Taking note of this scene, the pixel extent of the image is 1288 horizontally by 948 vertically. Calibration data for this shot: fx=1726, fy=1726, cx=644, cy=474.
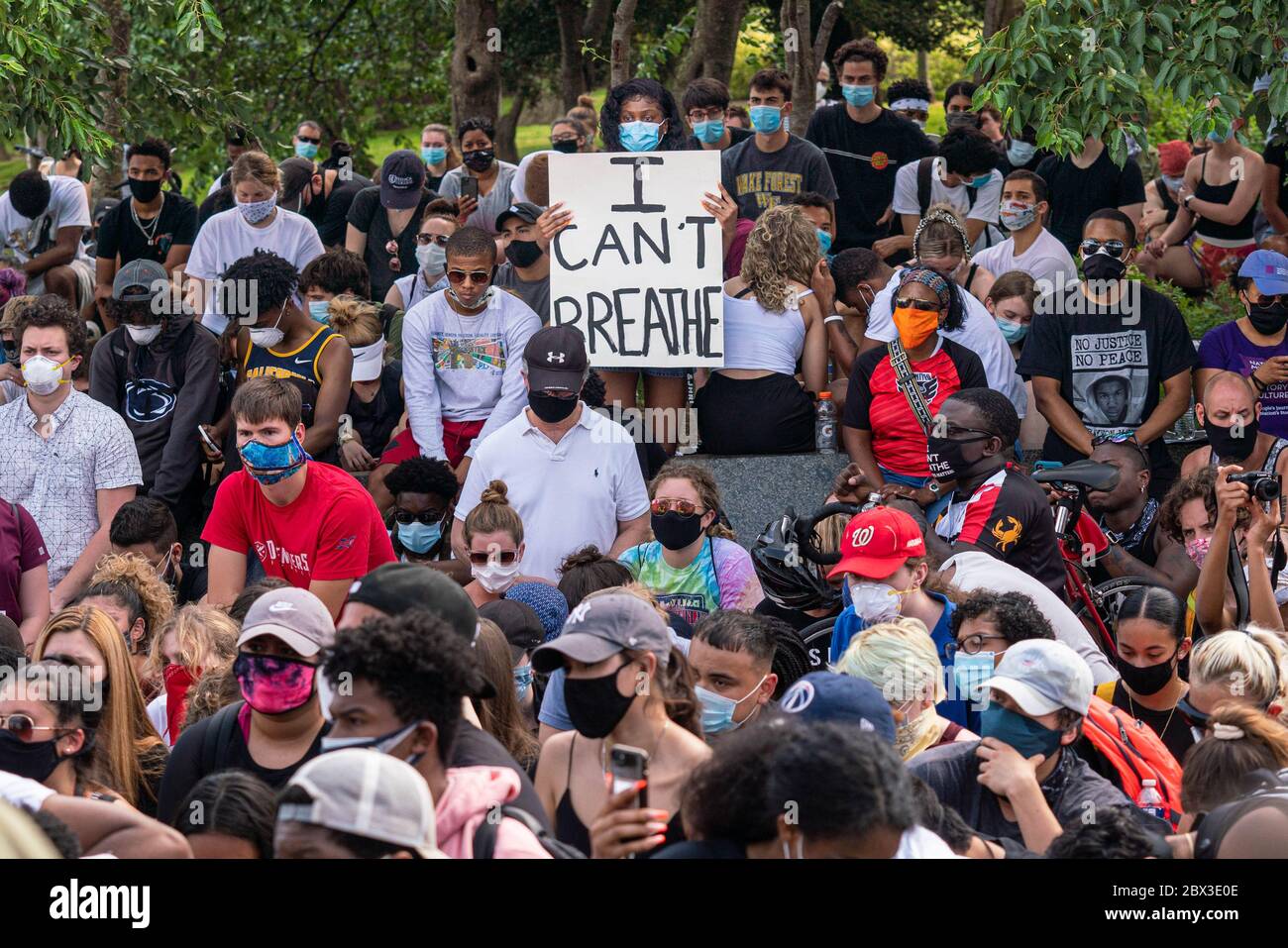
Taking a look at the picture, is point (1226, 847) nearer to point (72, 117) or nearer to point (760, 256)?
point (760, 256)

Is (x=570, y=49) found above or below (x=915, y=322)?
above

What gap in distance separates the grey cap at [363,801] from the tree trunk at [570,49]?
14.7 meters

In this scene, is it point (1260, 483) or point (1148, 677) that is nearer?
point (1148, 677)

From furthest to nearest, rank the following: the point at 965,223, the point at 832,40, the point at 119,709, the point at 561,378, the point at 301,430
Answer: the point at 832,40, the point at 965,223, the point at 561,378, the point at 301,430, the point at 119,709

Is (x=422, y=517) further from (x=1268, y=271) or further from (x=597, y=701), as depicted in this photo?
(x=1268, y=271)

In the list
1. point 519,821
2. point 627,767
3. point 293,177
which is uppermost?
point 293,177

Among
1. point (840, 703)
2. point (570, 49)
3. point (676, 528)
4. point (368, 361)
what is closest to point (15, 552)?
point (368, 361)

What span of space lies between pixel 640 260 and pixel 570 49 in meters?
9.83

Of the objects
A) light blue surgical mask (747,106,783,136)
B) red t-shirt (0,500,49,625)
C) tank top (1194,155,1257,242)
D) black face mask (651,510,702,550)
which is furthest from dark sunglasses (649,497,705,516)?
tank top (1194,155,1257,242)

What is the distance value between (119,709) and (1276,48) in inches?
256

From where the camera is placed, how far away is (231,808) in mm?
4375

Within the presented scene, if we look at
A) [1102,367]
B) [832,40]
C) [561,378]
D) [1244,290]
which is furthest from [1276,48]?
[832,40]

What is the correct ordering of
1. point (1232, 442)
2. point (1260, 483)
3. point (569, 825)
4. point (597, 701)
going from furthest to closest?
point (1232, 442)
point (1260, 483)
point (569, 825)
point (597, 701)

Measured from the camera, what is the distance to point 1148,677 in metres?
6.40
